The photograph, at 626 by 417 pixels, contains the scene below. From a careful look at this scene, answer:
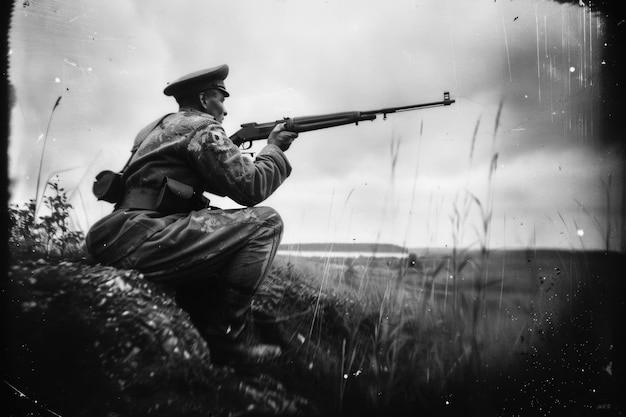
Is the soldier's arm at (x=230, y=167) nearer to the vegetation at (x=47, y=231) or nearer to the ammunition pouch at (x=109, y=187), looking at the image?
the ammunition pouch at (x=109, y=187)

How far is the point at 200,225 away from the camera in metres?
2.01

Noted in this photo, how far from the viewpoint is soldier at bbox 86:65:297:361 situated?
2.01m

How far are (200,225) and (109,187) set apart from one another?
435mm

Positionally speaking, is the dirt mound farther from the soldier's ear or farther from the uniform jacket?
the soldier's ear

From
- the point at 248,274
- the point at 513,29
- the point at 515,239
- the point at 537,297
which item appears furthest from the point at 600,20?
the point at 248,274

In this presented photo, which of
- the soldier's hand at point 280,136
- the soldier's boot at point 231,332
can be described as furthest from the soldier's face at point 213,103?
the soldier's boot at point 231,332

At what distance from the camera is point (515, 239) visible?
2357 mm

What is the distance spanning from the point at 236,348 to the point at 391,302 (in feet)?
2.38

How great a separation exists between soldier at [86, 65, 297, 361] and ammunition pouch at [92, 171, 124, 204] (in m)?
A: 0.03

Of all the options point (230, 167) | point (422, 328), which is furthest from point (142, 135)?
point (422, 328)

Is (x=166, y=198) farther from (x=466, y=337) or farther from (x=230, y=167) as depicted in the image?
(x=466, y=337)

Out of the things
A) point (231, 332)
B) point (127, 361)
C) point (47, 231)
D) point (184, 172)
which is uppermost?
point (184, 172)

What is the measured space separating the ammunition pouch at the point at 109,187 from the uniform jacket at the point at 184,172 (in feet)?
0.12

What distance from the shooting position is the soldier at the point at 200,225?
201 cm
